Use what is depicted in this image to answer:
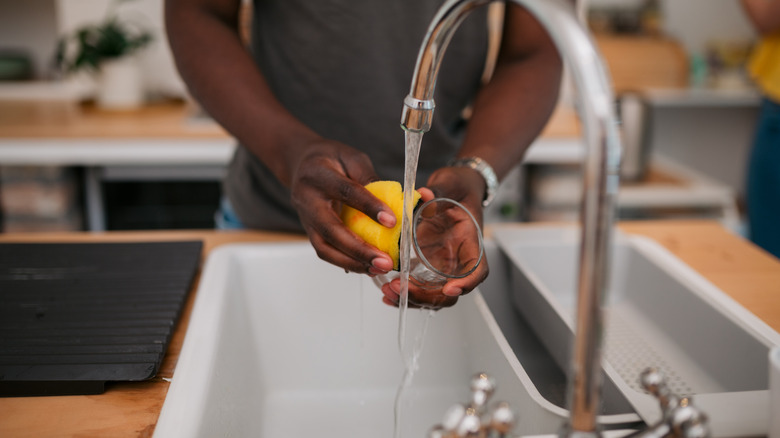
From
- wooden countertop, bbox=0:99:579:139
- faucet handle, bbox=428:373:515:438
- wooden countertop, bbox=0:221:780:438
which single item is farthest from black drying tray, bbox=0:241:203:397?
wooden countertop, bbox=0:99:579:139

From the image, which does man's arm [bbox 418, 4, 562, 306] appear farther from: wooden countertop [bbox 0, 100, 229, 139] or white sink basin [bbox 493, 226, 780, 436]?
wooden countertop [bbox 0, 100, 229, 139]

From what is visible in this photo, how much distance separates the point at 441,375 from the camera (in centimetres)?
86

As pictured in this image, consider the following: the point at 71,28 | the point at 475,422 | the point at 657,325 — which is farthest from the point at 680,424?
the point at 71,28

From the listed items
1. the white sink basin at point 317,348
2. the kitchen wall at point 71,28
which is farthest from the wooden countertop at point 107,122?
the white sink basin at point 317,348

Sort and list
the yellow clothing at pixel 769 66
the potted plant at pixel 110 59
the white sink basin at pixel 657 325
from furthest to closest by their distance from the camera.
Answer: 1. the potted plant at pixel 110 59
2. the yellow clothing at pixel 769 66
3. the white sink basin at pixel 657 325

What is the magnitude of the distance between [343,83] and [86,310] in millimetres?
502

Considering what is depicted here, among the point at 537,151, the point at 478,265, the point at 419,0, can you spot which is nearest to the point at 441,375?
the point at 478,265

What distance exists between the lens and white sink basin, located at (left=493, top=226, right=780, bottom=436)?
577 mm

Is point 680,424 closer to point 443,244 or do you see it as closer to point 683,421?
point 683,421

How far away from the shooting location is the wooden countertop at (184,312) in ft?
1.94

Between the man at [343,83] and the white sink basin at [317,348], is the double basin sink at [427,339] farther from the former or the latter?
the man at [343,83]

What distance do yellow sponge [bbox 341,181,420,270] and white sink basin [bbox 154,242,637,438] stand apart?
0.53 feet

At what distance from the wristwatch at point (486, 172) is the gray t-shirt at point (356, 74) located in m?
0.23

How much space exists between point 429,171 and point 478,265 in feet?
1.63
